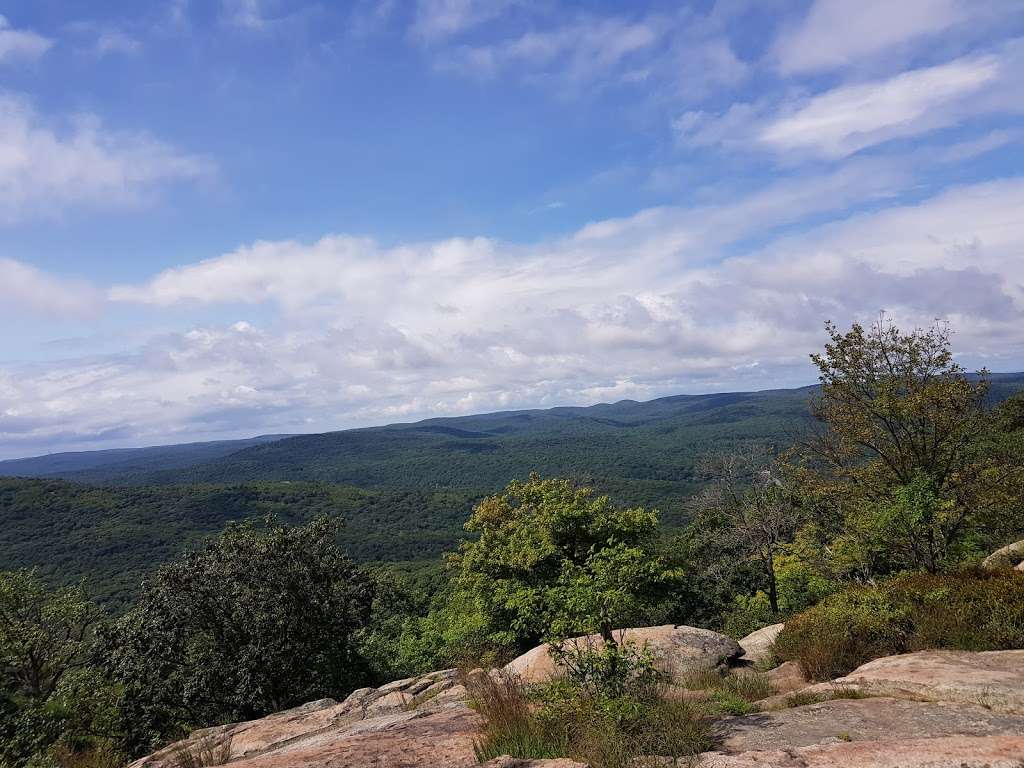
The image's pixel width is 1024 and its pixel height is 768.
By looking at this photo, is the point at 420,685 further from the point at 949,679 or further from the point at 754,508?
the point at 754,508

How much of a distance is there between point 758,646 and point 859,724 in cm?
1263

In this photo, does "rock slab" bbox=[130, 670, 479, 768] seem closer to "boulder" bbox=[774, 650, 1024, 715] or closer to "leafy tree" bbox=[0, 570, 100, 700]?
"boulder" bbox=[774, 650, 1024, 715]

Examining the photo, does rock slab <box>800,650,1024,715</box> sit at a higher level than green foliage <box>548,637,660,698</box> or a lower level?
lower

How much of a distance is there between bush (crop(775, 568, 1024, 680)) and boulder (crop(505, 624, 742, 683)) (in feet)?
7.72

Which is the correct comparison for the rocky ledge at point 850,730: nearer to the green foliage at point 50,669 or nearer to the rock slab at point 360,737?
the rock slab at point 360,737

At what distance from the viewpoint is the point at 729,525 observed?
4009 centimetres

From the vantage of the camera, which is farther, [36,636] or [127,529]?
[127,529]

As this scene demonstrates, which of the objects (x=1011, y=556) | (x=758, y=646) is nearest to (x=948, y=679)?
(x=758, y=646)

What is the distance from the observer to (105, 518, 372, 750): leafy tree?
74.6 ft

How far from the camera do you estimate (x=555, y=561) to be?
1967cm

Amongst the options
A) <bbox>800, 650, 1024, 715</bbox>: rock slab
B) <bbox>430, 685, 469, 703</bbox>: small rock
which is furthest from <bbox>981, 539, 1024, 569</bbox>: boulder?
<bbox>430, 685, 469, 703</bbox>: small rock

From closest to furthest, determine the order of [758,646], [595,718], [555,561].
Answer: [595,718] → [758,646] → [555,561]

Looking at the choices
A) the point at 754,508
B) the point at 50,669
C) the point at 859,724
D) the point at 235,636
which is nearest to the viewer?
the point at 859,724

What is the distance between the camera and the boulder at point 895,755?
5336mm
